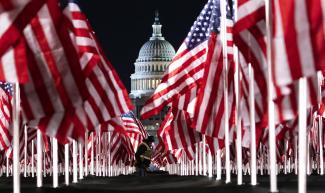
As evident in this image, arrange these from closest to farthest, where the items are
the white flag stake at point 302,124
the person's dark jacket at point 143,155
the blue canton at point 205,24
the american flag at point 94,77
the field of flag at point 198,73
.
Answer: the field of flag at point 198,73, the white flag stake at point 302,124, the american flag at point 94,77, the blue canton at point 205,24, the person's dark jacket at point 143,155

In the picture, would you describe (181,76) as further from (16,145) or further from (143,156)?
(16,145)

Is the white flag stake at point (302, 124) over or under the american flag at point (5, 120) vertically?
under

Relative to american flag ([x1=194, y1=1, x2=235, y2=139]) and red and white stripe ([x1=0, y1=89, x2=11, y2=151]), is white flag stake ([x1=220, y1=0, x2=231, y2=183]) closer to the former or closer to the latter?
american flag ([x1=194, y1=1, x2=235, y2=139])

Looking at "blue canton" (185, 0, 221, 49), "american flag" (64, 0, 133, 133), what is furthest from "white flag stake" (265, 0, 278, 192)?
"blue canton" (185, 0, 221, 49)

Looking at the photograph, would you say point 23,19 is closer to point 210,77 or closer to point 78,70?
point 78,70

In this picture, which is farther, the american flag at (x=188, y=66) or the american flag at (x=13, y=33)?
the american flag at (x=188, y=66)

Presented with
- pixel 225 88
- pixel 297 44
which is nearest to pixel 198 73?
pixel 225 88

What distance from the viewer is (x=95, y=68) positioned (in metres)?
24.6

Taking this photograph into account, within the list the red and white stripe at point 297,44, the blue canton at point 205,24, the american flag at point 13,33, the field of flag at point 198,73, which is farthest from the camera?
the blue canton at point 205,24

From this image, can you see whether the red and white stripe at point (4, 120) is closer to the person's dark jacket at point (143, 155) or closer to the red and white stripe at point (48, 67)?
the person's dark jacket at point (143, 155)

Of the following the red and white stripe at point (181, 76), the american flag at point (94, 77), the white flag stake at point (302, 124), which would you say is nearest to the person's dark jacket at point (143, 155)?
the red and white stripe at point (181, 76)

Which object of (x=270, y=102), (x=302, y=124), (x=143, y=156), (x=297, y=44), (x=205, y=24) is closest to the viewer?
(x=297, y=44)

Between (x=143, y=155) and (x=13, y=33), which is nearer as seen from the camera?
(x=13, y=33)

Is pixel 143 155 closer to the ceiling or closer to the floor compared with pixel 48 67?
closer to the floor
